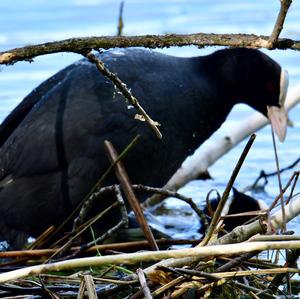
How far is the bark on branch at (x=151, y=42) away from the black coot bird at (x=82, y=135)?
2074 millimetres

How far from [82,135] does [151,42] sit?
222cm

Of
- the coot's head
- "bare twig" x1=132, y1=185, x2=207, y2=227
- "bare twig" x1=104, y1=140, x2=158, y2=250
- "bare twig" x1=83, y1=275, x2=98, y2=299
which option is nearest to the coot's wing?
the coot's head

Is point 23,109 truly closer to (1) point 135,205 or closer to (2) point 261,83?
(2) point 261,83

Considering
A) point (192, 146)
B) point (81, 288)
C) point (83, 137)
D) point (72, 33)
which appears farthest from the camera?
point (72, 33)

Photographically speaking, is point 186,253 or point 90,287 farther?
point 90,287

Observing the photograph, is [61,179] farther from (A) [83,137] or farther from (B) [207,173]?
(B) [207,173]

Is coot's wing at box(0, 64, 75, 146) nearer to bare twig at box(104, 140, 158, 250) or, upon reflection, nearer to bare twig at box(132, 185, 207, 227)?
bare twig at box(132, 185, 207, 227)

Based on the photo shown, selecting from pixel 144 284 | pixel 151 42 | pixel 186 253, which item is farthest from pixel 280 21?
pixel 144 284

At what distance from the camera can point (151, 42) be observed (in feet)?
13.9

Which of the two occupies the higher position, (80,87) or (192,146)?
(80,87)

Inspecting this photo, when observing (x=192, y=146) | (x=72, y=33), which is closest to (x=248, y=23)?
(x=72, y=33)

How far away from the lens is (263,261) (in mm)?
4961

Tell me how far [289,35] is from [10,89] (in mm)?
2523

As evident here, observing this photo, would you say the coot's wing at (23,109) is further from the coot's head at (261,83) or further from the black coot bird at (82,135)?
the coot's head at (261,83)
